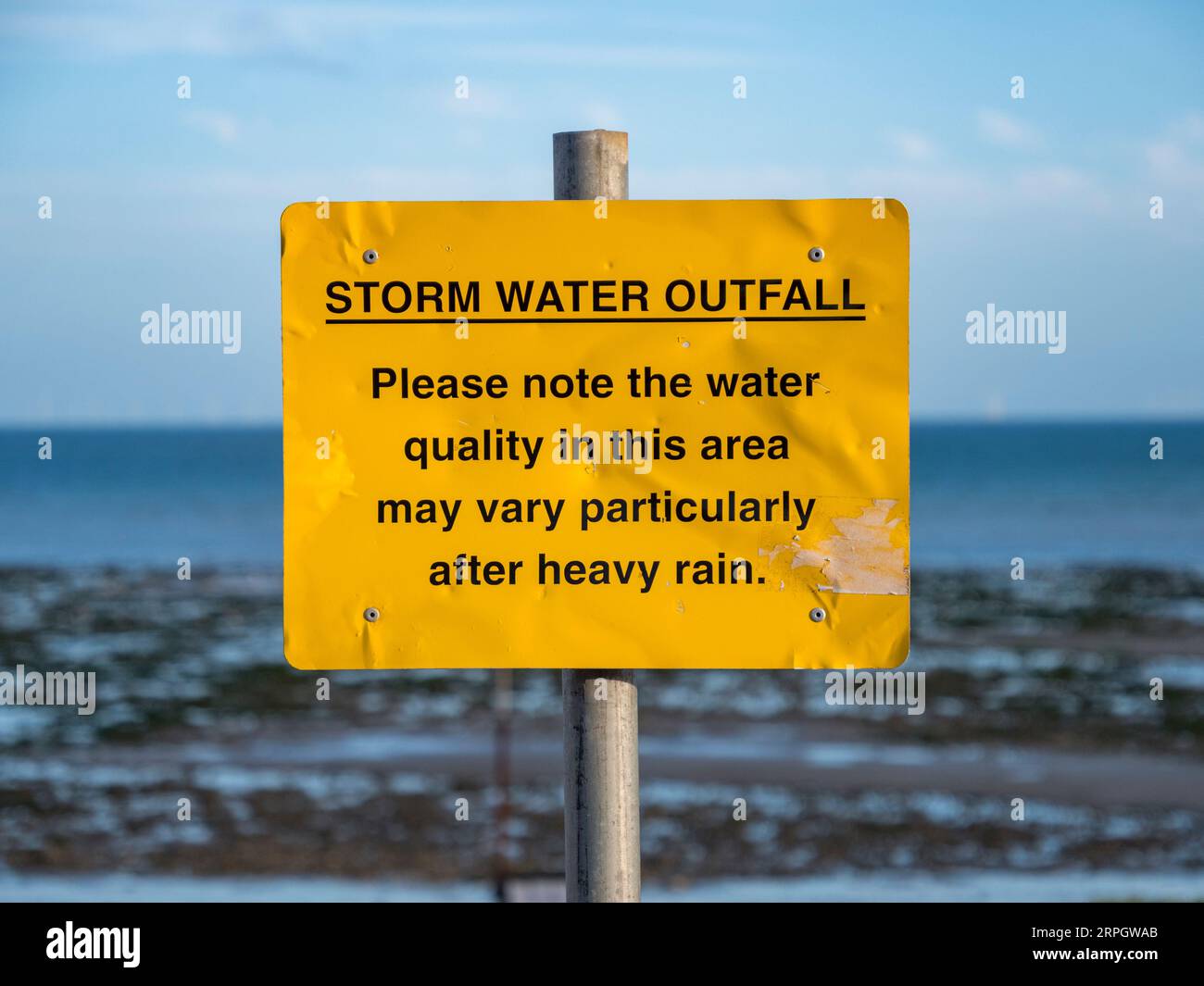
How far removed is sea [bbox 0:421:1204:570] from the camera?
46562 millimetres

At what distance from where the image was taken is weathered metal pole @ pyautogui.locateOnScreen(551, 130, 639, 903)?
2645 millimetres

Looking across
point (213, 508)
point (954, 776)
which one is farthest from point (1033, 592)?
point (213, 508)

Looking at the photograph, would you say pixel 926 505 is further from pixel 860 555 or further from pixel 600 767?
pixel 600 767

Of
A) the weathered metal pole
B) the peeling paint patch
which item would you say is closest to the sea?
the peeling paint patch

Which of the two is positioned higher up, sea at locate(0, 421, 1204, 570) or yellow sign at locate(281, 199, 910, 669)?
sea at locate(0, 421, 1204, 570)

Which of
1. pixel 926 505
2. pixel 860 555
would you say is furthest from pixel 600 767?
pixel 926 505

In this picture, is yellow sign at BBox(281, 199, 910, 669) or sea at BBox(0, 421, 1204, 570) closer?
yellow sign at BBox(281, 199, 910, 669)

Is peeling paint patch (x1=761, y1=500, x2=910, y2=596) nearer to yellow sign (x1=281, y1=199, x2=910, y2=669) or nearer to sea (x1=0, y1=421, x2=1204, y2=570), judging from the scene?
yellow sign (x1=281, y1=199, x2=910, y2=669)

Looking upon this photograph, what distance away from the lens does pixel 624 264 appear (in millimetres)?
2680

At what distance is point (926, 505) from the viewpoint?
228ft

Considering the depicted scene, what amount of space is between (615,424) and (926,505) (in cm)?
6900

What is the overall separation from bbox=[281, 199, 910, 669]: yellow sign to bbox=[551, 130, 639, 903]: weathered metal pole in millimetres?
70

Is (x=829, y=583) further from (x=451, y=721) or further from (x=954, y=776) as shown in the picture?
(x=451, y=721)

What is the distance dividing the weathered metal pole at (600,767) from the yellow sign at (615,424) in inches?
2.8
